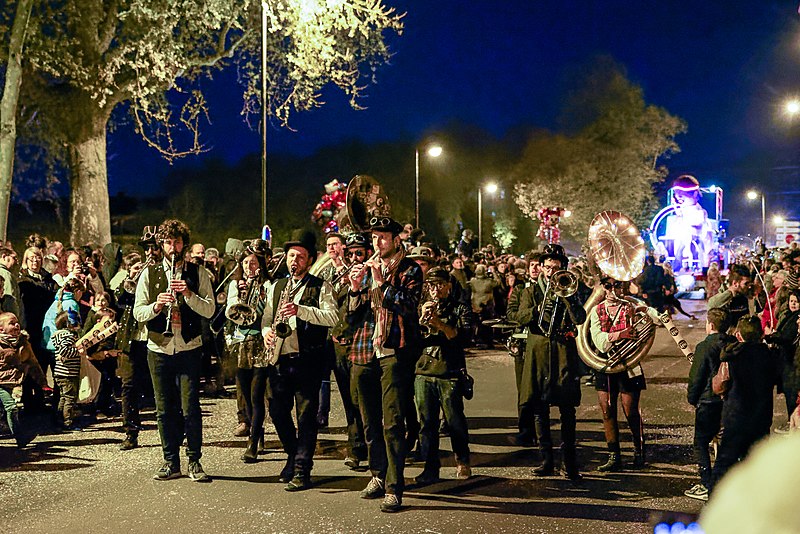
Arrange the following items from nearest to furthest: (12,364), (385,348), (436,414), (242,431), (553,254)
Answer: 1. (385,348)
2. (436,414)
3. (553,254)
4. (12,364)
5. (242,431)

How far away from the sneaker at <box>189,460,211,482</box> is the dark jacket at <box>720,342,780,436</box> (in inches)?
167

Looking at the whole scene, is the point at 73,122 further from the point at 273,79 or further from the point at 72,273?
the point at 72,273

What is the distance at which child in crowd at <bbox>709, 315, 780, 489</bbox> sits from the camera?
19.8 ft

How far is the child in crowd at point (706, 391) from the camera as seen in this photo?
20.7 ft

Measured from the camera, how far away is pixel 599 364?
24.7 feet

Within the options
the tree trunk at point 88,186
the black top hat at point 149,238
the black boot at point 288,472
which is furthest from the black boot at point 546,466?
the tree trunk at point 88,186

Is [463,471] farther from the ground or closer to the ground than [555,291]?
closer to the ground

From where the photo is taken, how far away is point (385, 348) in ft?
20.9

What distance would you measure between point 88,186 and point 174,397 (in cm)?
1525

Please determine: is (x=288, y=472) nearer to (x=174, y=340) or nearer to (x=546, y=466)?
(x=174, y=340)

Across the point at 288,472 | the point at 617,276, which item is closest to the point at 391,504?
the point at 288,472

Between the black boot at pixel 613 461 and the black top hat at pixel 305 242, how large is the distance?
126 inches

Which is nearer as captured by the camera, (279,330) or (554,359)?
(279,330)

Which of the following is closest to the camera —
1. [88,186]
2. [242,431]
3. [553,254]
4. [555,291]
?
[555,291]
